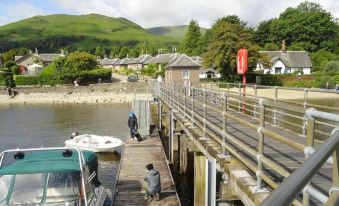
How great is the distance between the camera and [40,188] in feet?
33.8

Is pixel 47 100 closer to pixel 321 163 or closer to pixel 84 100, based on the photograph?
pixel 84 100

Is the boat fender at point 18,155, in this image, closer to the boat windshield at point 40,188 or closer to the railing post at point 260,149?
the boat windshield at point 40,188

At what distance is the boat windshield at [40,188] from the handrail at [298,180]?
8980 mm

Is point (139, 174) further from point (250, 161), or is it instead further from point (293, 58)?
point (293, 58)

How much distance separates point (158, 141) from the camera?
74.6ft

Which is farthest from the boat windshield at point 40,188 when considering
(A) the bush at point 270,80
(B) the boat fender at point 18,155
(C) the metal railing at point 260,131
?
(A) the bush at point 270,80

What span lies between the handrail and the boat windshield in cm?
898

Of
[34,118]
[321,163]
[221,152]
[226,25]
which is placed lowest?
[34,118]

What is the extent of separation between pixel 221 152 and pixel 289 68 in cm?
8739

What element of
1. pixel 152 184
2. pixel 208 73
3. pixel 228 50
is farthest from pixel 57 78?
pixel 152 184

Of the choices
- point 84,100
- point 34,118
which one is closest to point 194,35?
point 84,100

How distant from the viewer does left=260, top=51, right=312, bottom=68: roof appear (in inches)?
3583

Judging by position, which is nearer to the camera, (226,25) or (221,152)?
(221,152)

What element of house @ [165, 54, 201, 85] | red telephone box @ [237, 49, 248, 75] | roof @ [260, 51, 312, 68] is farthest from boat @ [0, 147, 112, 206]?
roof @ [260, 51, 312, 68]
